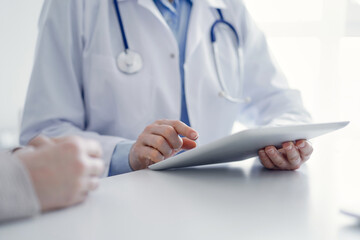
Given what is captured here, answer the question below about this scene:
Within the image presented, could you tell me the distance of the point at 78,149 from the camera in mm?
347

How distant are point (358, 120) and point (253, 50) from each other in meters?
1.42

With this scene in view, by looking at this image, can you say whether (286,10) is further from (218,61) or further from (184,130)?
(184,130)

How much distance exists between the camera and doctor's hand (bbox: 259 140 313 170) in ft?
2.23

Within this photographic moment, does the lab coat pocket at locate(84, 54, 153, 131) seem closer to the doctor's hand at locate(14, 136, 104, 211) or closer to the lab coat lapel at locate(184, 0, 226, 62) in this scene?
the lab coat lapel at locate(184, 0, 226, 62)

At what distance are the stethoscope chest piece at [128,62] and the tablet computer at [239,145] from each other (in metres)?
0.46

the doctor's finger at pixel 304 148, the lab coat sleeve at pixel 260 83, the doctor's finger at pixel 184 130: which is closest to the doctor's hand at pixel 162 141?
the doctor's finger at pixel 184 130

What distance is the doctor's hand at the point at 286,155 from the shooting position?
68 cm

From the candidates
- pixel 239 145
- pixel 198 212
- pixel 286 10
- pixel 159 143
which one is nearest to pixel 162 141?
pixel 159 143

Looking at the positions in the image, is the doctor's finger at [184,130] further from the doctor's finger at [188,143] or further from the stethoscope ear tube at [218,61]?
the stethoscope ear tube at [218,61]

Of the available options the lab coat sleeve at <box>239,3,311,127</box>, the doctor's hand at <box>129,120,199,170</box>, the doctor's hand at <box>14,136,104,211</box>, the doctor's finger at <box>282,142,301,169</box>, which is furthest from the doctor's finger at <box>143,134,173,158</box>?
the lab coat sleeve at <box>239,3,311,127</box>

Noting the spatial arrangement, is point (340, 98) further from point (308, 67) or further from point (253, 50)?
point (253, 50)

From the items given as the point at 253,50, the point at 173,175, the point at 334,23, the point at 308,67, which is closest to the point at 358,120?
the point at 308,67

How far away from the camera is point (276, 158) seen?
26.8 inches

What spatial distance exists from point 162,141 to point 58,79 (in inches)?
17.8
